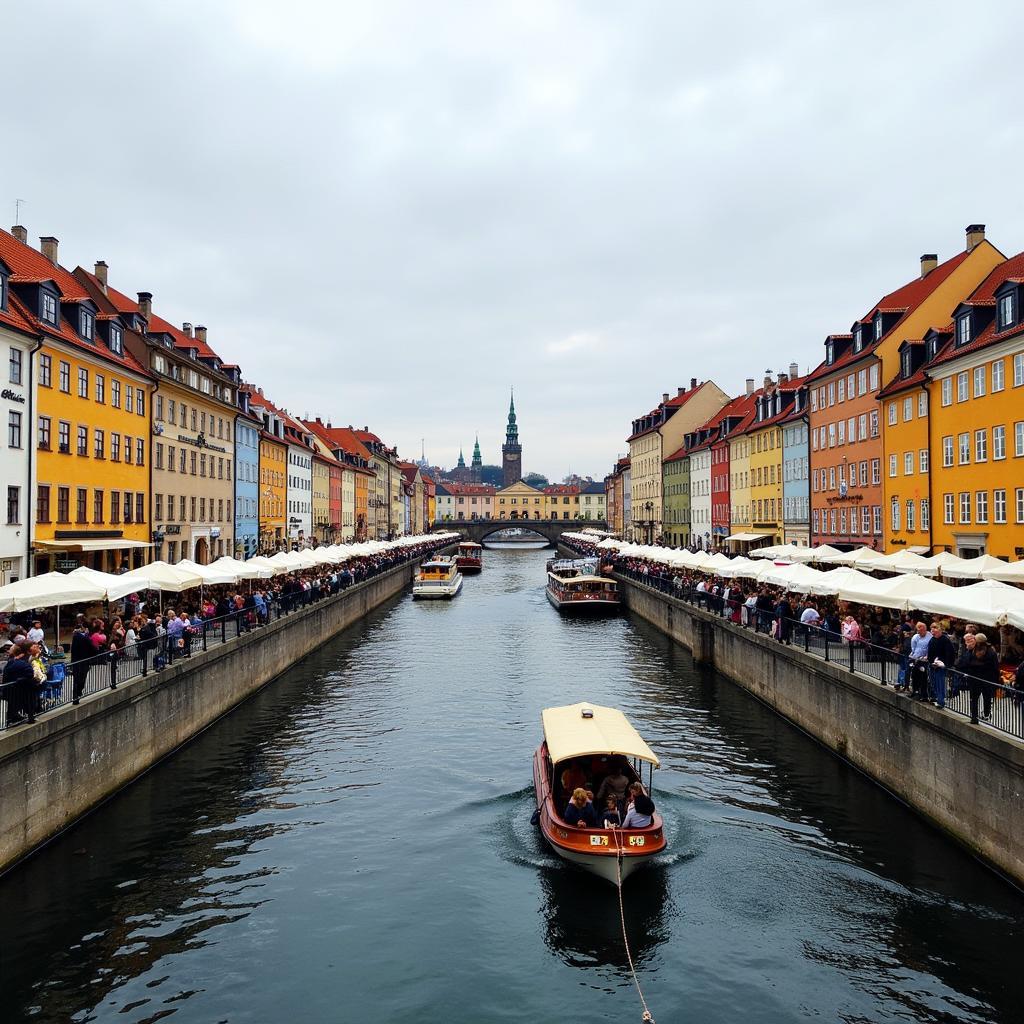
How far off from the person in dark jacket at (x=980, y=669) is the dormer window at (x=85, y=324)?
36.7 metres

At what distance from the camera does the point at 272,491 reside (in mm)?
80688

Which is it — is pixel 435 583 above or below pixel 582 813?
above

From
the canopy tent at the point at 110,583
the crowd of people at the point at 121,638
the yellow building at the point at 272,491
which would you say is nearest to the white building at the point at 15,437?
the crowd of people at the point at 121,638

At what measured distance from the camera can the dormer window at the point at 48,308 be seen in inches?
1433

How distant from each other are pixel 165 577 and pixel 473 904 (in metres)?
14.8

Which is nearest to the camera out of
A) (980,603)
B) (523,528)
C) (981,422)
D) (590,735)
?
(980,603)

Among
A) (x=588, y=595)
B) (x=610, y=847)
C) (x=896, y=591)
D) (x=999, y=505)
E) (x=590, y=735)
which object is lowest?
(x=610, y=847)

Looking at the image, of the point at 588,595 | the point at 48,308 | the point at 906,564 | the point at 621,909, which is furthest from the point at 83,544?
the point at 588,595

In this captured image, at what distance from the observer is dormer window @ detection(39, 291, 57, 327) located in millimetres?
36406

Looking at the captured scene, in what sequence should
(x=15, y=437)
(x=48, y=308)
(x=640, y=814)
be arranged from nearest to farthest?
(x=640, y=814) < (x=15, y=437) < (x=48, y=308)

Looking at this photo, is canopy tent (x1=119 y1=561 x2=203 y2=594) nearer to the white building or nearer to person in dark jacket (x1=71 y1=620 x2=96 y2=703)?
person in dark jacket (x1=71 y1=620 x2=96 y2=703)

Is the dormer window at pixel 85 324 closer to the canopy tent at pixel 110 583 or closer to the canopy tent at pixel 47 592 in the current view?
the canopy tent at pixel 110 583

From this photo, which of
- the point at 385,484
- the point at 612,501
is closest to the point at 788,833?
the point at 385,484

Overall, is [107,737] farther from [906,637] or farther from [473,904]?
[906,637]
